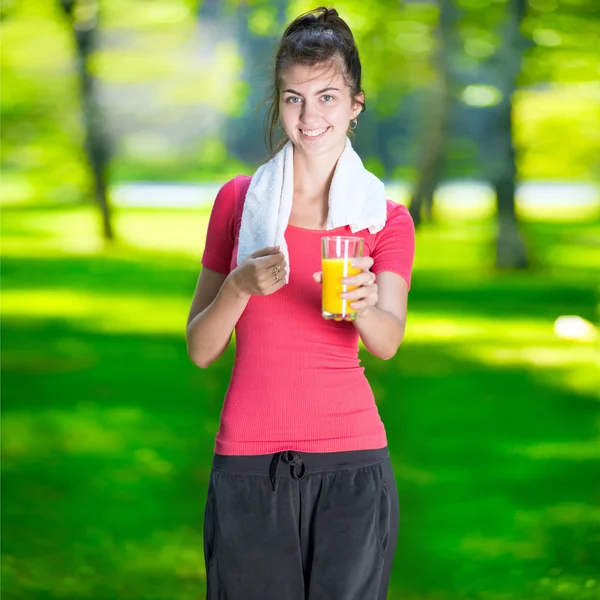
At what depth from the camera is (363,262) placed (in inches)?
61.6

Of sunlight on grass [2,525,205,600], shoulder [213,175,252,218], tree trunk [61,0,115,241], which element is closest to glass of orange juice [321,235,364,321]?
shoulder [213,175,252,218]

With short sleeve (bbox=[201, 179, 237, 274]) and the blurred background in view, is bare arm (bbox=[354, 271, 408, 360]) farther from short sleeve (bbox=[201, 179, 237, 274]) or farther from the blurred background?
the blurred background

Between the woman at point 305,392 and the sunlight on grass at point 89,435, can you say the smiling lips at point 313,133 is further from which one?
the sunlight on grass at point 89,435

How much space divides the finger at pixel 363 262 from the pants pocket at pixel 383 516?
33cm

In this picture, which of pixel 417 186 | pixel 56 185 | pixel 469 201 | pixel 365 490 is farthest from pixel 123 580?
pixel 469 201

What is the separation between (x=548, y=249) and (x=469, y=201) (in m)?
4.73

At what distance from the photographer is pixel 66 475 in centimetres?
485

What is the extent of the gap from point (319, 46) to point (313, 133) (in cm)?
15

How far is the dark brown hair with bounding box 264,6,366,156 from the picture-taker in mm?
1703

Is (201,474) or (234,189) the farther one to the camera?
(201,474)

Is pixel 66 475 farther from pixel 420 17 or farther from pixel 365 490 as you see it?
pixel 420 17

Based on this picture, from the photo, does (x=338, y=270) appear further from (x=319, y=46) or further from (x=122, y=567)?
(x=122, y=567)

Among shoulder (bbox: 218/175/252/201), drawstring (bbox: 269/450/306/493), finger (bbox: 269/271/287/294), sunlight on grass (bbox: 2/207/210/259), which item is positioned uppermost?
sunlight on grass (bbox: 2/207/210/259)

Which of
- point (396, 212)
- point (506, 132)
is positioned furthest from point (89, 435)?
point (506, 132)
